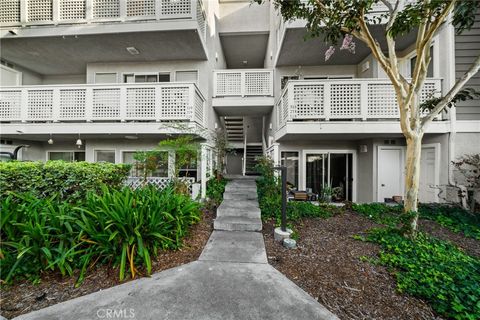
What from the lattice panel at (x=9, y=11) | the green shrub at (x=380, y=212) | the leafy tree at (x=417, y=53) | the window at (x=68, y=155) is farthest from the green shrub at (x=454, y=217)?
the lattice panel at (x=9, y=11)

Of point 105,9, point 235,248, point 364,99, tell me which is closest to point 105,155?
point 105,9

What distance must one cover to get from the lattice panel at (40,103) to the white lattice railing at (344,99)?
26.7ft

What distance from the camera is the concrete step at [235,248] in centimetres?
318

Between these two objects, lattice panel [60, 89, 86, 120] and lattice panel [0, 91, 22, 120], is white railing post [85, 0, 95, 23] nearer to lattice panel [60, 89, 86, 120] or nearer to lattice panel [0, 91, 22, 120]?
lattice panel [60, 89, 86, 120]

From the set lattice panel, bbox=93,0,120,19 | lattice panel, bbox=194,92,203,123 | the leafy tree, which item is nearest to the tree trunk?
the leafy tree

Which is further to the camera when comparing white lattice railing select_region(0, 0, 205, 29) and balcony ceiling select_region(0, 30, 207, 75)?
balcony ceiling select_region(0, 30, 207, 75)

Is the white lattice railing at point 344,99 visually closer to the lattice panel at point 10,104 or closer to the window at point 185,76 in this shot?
the window at point 185,76

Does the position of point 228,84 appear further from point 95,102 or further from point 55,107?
point 55,107

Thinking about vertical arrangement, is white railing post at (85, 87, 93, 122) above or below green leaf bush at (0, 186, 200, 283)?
above

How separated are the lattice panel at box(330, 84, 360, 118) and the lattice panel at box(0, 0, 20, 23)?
36.7 feet

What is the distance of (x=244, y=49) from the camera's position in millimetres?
11914

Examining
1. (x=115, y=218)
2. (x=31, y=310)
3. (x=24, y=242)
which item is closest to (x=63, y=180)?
(x=24, y=242)

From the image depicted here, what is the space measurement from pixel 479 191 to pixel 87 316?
8.76 m

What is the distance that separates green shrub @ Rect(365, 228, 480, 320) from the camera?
2164mm
